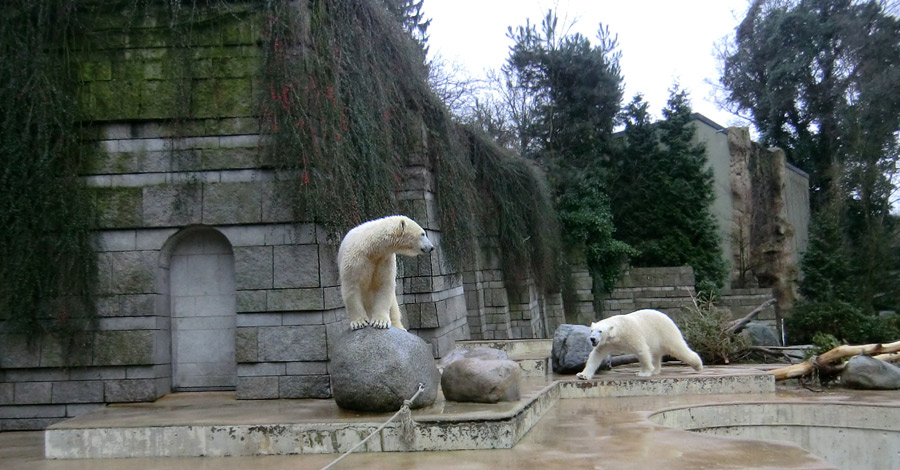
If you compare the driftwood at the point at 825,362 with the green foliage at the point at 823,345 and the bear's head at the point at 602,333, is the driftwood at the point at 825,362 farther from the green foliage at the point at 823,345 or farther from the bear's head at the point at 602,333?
the bear's head at the point at 602,333

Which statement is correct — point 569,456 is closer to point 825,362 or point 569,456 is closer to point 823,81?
point 825,362

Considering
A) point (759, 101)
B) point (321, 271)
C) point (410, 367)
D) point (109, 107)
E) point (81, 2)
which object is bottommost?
point (410, 367)

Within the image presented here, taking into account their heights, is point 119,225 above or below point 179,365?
above

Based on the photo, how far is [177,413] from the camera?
6512 millimetres

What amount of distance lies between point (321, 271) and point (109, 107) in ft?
9.34

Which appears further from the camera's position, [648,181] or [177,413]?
[648,181]

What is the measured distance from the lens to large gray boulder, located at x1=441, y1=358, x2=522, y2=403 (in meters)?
6.05

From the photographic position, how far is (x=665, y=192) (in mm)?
20781

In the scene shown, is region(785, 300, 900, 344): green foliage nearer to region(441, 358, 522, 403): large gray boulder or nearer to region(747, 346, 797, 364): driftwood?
region(747, 346, 797, 364): driftwood

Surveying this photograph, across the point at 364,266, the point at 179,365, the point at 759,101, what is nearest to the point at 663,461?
the point at 364,266

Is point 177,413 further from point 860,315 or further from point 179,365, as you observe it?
point 860,315

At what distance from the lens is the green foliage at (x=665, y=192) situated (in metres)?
20.4

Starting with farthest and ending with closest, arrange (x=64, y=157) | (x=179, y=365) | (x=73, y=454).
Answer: (x=179, y=365) → (x=64, y=157) → (x=73, y=454)

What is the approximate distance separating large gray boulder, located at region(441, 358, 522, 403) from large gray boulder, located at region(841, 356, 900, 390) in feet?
16.0
